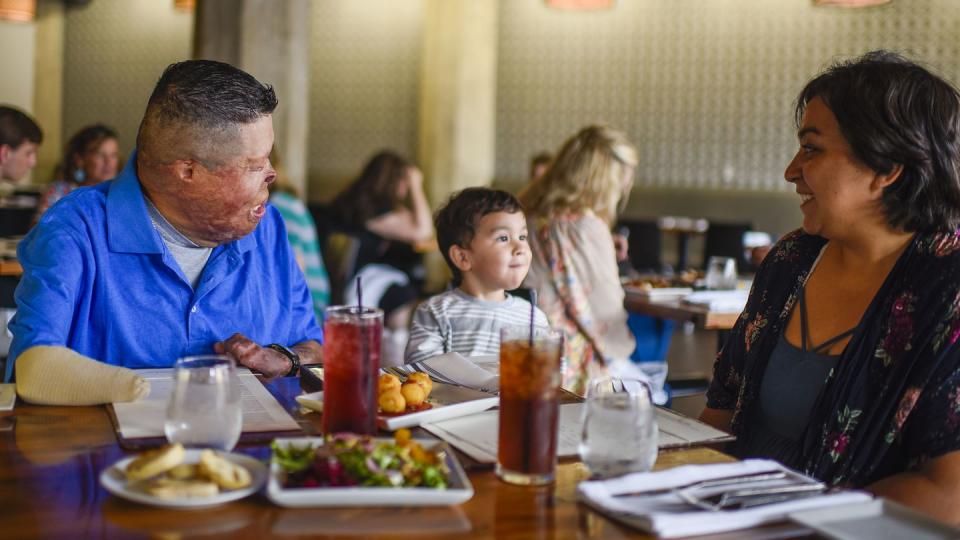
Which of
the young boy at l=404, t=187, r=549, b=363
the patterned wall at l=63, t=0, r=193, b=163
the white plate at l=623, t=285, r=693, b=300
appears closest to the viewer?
the young boy at l=404, t=187, r=549, b=363

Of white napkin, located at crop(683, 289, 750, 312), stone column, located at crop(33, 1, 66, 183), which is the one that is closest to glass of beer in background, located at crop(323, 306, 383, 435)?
white napkin, located at crop(683, 289, 750, 312)

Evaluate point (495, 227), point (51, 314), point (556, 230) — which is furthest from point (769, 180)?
point (51, 314)

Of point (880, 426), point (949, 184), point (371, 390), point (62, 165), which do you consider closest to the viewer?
point (371, 390)

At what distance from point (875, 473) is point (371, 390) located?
88cm

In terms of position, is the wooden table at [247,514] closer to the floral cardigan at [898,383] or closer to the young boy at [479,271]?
the floral cardigan at [898,383]

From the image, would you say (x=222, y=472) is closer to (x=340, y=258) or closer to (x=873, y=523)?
(x=873, y=523)

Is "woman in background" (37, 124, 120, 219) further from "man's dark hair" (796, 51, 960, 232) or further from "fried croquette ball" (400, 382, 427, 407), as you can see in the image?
"man's dark hair" (796, 51, 960, 232)

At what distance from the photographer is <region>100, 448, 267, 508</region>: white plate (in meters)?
1.10

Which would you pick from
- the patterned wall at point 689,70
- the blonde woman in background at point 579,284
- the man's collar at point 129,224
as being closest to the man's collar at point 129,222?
the man's collar at point 129,224

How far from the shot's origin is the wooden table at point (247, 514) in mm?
1054

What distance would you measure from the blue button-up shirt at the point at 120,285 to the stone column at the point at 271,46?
13.6ft

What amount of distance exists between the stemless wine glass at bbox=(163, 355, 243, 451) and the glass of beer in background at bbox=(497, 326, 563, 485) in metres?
0.34

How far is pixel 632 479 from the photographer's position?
1203mm

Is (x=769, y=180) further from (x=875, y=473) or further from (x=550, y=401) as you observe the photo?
(x=550, y=401)
